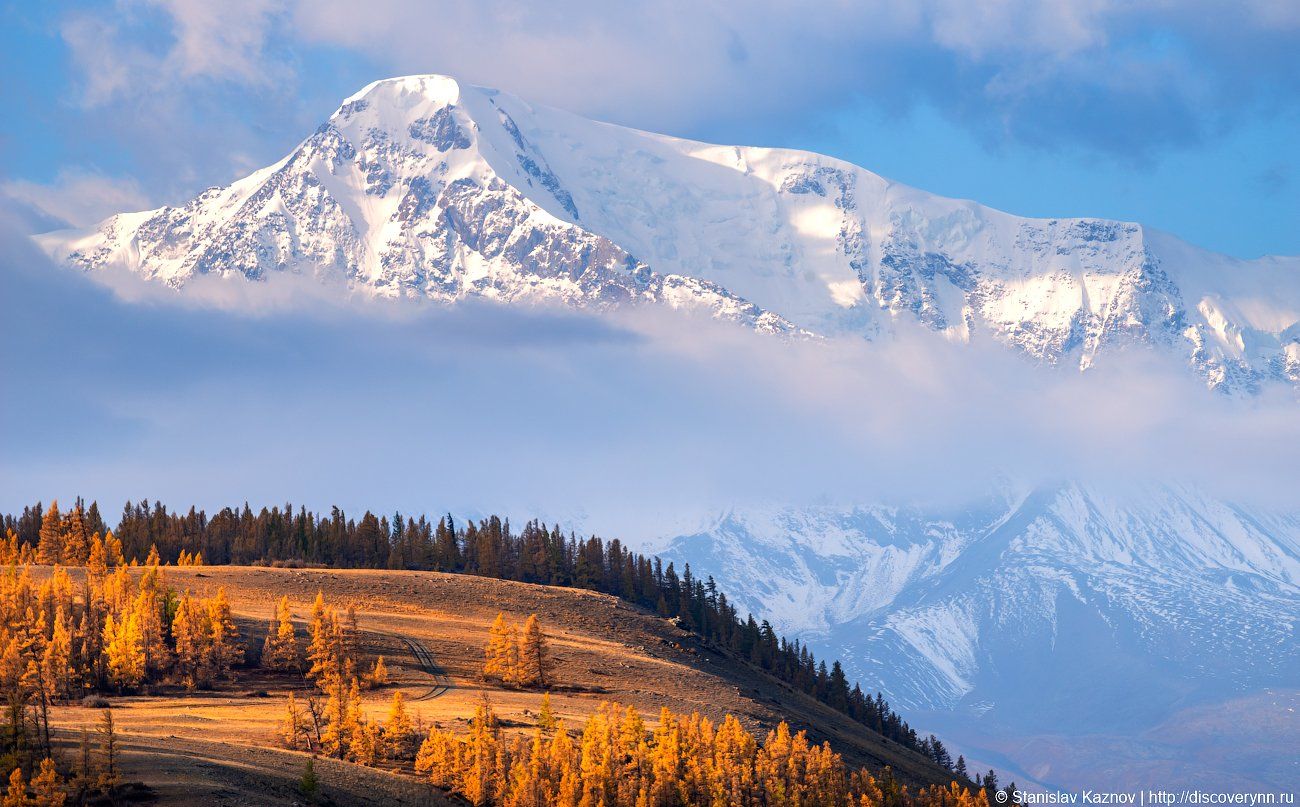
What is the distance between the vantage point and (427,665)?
165 m

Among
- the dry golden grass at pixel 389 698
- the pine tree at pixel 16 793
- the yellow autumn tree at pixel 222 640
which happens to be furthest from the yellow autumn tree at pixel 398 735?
the pine tree at pixel 16 793

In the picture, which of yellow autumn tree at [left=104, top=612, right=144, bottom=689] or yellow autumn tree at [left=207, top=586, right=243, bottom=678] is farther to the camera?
yellow autumn tree at [left=207, top=586, right=243, bottom=678]

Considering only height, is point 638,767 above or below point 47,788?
below

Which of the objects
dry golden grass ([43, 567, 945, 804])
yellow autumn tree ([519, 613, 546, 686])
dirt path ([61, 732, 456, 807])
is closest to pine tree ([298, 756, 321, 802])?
dirt path ([61, 732, 456, 807])

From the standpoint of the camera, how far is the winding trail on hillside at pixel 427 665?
154 meters

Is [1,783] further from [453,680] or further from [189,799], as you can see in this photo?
[453,680]

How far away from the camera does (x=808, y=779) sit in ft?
466

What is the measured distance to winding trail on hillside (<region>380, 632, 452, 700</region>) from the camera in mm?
153875

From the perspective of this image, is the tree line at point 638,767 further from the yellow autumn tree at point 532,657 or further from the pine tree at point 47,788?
the pine tree at point 47,788

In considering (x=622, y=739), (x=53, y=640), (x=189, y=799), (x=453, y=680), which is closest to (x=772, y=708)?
(x=453, y=680)

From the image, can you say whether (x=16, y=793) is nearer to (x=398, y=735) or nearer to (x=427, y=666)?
(x=398, y=735)

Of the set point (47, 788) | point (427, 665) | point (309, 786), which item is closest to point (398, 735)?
point (309, 786)

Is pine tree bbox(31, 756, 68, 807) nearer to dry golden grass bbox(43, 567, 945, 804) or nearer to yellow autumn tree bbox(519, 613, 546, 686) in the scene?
dry golden grass bbox(43, 567, 945, 804)

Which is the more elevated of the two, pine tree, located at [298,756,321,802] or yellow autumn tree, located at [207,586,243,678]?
yellow autumn tree, located at [207,586,243,678]
